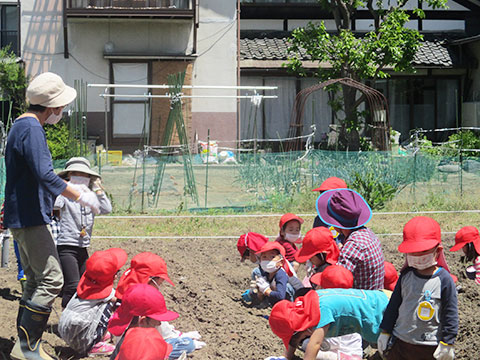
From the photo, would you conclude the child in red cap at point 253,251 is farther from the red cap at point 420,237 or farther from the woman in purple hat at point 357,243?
the red cap at point 420,237

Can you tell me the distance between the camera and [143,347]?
372 centimetres

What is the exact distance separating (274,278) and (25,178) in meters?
2.59

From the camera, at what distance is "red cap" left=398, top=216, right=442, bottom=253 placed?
167 inches

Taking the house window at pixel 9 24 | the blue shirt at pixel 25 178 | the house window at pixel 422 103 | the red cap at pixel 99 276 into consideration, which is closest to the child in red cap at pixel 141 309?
the red cap at pixel 99 276

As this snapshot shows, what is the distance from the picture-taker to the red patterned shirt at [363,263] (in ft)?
16.7

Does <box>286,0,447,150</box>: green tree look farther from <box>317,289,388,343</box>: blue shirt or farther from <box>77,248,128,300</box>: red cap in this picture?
<box>317,289,388,343</box>: blue shirt

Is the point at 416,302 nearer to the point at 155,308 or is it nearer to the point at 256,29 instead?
the point at 155,308

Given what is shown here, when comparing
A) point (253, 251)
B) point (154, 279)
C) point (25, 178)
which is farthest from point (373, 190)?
point (25, 178)

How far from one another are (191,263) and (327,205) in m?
2.68

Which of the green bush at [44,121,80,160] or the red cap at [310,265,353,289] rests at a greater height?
the green bush at [44,121,80,160]

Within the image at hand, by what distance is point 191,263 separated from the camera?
26.0ft

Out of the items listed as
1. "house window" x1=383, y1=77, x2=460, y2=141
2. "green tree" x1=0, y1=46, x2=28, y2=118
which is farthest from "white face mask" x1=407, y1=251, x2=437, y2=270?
"house window" x1=383, y1=77, x2=460, y2=141

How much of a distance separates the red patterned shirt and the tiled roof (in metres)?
14.9

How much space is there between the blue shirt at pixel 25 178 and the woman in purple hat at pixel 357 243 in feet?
6.73
